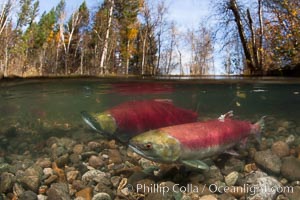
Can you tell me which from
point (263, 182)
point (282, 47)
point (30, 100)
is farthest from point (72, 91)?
point (263, 182)

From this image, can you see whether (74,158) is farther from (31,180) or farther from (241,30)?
(241,30)

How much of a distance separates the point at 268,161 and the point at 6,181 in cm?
372

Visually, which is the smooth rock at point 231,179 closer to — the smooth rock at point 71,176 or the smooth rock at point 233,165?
the smooth rock at point 233,165

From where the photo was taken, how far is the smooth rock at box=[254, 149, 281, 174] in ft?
15.0

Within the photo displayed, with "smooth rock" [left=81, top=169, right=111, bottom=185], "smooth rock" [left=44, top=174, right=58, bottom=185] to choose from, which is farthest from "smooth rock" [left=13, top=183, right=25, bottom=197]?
"smooth rock" [left=81, top=169, right=111, bottom=185]

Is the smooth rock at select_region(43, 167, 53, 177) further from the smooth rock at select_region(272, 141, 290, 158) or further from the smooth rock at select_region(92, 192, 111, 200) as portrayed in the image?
the smooth rock at select_region(272, 141, 290, 158)

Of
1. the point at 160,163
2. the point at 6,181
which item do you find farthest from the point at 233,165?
the point at 6,181

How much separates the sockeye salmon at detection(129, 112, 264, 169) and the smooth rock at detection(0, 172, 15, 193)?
2688 millimetres

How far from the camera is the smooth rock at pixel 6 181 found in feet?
15.6

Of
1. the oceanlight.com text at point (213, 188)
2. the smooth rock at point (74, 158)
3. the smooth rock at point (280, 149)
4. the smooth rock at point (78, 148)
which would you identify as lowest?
the oceanlight.com text at point (213, 188)

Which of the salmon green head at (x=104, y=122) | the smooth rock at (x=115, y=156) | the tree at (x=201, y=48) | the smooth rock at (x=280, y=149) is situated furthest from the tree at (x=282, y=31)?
the salmon green head at (x=104, y=122)

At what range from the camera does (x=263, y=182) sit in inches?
166

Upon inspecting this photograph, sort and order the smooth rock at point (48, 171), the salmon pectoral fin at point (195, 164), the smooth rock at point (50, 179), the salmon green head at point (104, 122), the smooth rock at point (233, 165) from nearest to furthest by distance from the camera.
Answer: the salmon pectoral fin at point (195, 164) → the salmon green head at point (104, 122) → the smooth rock at point (233, 165) → the smooth rock at point (50, 179) → the smooth rock at point (48, 171)

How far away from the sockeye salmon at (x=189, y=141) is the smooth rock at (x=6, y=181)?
269 centimetres
